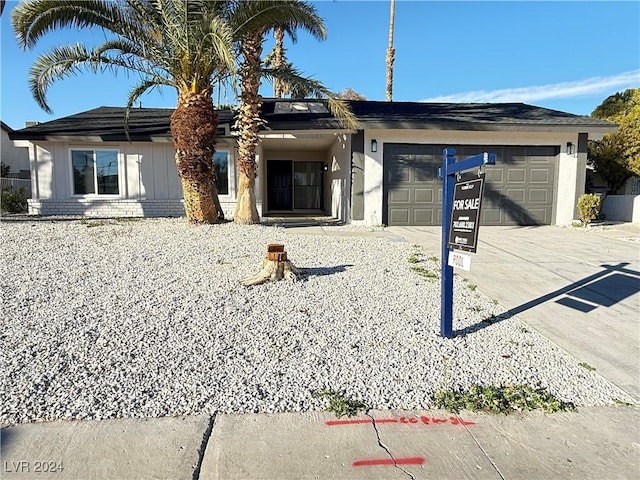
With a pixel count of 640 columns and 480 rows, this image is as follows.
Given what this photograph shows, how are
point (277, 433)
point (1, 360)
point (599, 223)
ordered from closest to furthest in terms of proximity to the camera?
1. point (277, 433)
2. point (1, 360)
3. point (599, 223)

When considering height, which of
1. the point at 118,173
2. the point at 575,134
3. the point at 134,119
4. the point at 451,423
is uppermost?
the point at 134,119

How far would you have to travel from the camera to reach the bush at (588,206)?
11805 mm

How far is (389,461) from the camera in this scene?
92.9 inches

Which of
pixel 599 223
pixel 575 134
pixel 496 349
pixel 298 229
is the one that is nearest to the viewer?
pixel 496 349

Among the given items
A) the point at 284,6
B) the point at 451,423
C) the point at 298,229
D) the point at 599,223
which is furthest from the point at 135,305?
the point at 599,223

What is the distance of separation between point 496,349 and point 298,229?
7.33m

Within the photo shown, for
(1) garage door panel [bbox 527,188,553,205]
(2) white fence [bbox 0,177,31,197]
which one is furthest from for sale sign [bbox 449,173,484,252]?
(2) white fence [bbox 0,177,31,197]

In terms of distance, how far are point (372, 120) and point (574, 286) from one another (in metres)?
6.97

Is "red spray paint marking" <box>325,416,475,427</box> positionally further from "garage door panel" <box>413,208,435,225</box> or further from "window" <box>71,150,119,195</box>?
"window" <box>71,150,119,195</box>

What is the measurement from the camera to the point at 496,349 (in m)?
3.87

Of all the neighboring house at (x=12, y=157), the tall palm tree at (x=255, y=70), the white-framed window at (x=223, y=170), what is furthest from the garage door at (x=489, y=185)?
the neighboring house at (x=12, y=157)

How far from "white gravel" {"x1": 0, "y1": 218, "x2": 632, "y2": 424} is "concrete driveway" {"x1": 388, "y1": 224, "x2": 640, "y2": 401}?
30 centimetres

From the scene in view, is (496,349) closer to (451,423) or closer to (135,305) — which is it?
(451,423)

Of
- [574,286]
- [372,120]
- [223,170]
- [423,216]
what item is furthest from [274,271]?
[223,170]
